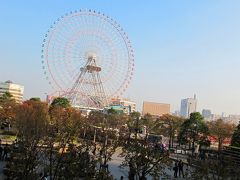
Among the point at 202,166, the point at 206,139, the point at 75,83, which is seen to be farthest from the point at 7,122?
the point at 202,166

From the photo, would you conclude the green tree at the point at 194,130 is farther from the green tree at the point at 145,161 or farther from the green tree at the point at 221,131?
the green tree at the point at 145,161

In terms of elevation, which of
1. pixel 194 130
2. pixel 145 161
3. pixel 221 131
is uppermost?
pixel 221 131

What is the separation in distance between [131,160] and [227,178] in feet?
15.8

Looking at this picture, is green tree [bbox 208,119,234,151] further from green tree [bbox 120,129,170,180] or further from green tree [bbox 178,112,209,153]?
green tree [bbox 120,129,170,180]

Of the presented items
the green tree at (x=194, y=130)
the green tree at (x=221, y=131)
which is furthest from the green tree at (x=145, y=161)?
the green tree at (x=221, y=131)

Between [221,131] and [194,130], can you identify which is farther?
[221,131]

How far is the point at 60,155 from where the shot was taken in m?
20.0

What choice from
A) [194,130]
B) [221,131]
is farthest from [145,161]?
[221,131]

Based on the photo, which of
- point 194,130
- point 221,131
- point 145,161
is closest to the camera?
point 145,161

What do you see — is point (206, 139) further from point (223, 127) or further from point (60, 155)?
point (60, 155)

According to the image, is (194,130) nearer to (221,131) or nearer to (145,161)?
(221,131)

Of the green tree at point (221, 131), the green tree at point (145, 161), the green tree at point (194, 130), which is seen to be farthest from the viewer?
the green tree at point (221, 131)

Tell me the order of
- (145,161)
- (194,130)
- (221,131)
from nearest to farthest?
(145,161), (194,130), (221,131)

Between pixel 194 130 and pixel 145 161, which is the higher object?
pixel 194 130
